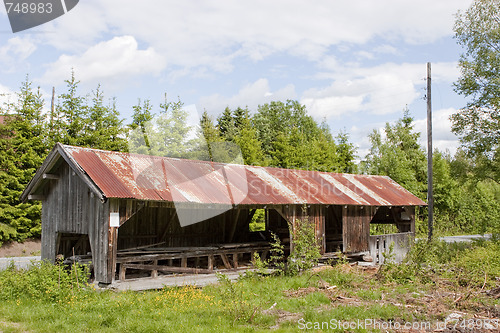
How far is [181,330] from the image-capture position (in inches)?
341

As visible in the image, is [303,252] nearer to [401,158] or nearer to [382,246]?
[382,246]

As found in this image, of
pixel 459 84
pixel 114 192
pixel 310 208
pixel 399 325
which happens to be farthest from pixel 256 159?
pixel 399 325

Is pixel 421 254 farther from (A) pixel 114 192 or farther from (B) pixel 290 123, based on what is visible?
(B) pixel 290 123

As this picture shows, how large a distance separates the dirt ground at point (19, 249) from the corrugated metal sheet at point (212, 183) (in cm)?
1268

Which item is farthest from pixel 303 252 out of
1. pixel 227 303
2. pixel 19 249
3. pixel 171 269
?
pixel 19 249

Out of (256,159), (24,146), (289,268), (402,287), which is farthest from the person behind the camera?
(256,159)

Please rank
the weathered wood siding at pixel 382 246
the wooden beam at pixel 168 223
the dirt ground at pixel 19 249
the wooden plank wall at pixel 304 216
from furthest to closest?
1. the dirt ground at pixel 19 249
2. the weathered wood siding at pixel 382 246
3. the wooden beam at pixel 168 223
4. the wooden plank wall at pixel 304 216

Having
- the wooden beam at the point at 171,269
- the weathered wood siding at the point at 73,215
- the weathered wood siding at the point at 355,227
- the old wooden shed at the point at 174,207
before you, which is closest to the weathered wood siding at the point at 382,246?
the old wooden shed at the point at 174,207

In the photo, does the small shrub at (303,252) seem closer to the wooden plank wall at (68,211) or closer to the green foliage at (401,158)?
the wooden plank wall at (68,211)

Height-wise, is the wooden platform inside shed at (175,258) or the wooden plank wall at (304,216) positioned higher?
the wooden plank wall at (304,216)

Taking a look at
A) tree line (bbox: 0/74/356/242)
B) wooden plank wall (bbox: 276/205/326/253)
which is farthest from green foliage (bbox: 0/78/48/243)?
wooden plank wall (bbox: 276/205/326/253)

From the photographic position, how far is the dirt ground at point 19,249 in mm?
24969

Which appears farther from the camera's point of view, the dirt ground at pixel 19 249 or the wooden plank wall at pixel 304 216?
the dirt ground at pixel 19 249

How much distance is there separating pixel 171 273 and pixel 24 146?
1481 centimetres
